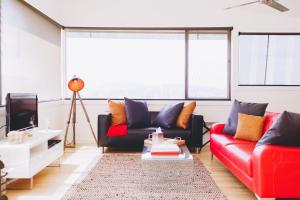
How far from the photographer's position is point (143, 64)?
6051 mm

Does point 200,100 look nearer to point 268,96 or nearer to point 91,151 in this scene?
point 268,96

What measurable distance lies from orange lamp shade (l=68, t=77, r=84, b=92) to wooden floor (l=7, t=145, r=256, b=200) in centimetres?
116

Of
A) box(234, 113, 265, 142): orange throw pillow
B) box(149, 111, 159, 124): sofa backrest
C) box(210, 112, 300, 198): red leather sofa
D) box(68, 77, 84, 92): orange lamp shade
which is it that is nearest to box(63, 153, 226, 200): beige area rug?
box(210, 112, 300, 198): red leather sofa

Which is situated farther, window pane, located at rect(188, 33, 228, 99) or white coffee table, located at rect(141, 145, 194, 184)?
window pane, located at rect(188, 33, 228, 99)

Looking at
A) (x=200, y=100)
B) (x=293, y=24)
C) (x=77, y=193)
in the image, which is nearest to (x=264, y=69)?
(x=293, y=24)

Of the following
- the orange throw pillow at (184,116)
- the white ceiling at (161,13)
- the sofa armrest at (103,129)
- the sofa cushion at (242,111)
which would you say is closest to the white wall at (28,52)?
the white ceiling at (161,13)

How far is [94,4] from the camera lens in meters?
5.89

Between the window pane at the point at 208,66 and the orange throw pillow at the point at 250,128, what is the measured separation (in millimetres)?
1948

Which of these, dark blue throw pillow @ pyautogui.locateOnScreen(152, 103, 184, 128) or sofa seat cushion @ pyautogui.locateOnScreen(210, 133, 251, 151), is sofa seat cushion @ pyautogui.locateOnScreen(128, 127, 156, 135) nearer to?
dark blue throw pillow @ pyautogui.locateOnScreen(152, 103, 184, 128)

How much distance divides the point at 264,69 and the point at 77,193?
4431 mm

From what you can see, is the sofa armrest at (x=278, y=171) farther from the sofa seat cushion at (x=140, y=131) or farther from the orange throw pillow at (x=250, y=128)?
the sofa seat cushion at (x=140, y=131)

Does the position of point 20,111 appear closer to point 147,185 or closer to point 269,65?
point 147,185

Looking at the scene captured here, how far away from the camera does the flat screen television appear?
11.1 ft

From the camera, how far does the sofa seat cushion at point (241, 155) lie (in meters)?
2.97
